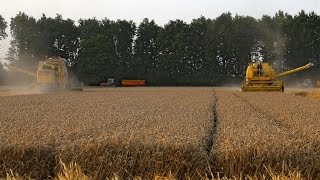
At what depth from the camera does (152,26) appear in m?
89.4

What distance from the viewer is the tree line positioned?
80812 mm

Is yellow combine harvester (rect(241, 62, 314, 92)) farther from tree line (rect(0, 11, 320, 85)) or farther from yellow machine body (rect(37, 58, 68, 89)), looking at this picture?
tree line (rect(0, 11, 320, 85))

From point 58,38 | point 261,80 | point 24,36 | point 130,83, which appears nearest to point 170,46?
point 130,83

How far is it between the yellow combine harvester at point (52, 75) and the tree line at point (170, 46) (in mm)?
36614

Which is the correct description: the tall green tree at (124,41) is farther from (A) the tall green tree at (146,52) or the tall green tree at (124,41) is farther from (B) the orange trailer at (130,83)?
(B) the orange trailer at (130,83)

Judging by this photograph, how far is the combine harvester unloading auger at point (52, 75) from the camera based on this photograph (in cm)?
3934

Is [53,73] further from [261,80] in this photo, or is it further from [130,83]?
[130,83]

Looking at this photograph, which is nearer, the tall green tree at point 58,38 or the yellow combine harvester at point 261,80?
the yellow combine harvester at point 261,80

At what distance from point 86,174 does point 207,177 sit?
1.66 m

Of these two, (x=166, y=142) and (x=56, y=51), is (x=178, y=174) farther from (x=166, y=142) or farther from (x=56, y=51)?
(x=56, y=51)

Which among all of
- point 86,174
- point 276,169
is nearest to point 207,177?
point 276,169

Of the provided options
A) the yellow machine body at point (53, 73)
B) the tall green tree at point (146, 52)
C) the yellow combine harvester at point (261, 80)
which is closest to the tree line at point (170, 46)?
the tall green tree at point (146, 52)

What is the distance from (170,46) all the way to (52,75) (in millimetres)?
46999

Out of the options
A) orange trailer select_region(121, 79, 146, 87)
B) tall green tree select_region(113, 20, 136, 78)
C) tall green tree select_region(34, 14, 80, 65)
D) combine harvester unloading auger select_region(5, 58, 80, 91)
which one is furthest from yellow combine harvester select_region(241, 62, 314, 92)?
tall green tree select_region(34, 14, 80, 65)
